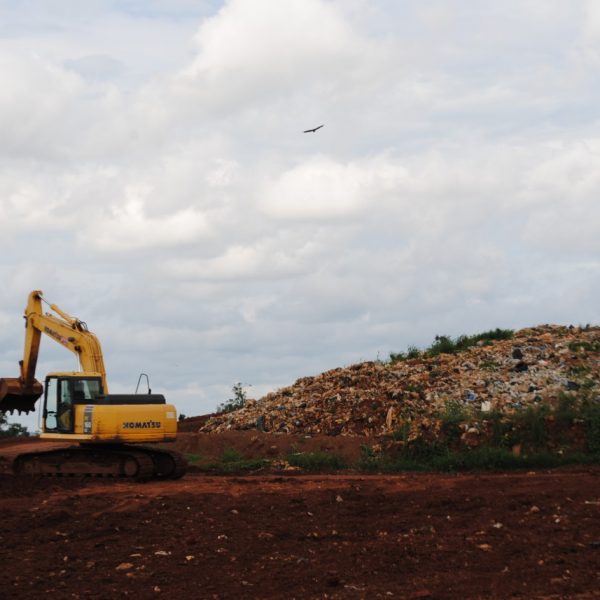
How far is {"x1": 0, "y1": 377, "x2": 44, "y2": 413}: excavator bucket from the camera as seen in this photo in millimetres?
23438

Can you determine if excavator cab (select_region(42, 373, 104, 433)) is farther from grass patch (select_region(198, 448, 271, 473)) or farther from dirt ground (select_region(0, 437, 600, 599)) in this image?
grass patch (select_region(198, 448, 271, 473))

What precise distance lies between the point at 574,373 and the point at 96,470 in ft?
43.9

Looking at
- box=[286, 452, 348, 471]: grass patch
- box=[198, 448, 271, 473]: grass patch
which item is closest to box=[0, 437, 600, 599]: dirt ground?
box=[286, 452, 348, 471]: grass patch

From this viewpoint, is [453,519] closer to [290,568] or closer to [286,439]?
[290,568]

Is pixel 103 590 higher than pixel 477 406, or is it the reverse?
pixel 477 406

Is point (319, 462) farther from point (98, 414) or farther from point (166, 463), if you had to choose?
point (98, 414)

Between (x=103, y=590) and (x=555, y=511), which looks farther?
(x=555, y=511)

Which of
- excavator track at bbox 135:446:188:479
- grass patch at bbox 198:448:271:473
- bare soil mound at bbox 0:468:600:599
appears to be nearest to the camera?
bare soil mound at bbox 0:468:600:599

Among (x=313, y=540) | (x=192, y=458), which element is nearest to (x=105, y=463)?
(x=192, y=458)

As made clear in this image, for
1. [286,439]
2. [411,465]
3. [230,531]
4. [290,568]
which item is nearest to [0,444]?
[286,439]

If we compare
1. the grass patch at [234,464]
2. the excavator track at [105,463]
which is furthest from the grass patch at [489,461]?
the excavator track at [105,463]

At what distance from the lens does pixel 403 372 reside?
30281 millimetres

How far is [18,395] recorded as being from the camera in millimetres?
23625

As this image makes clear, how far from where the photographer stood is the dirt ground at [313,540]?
12.3 metres
